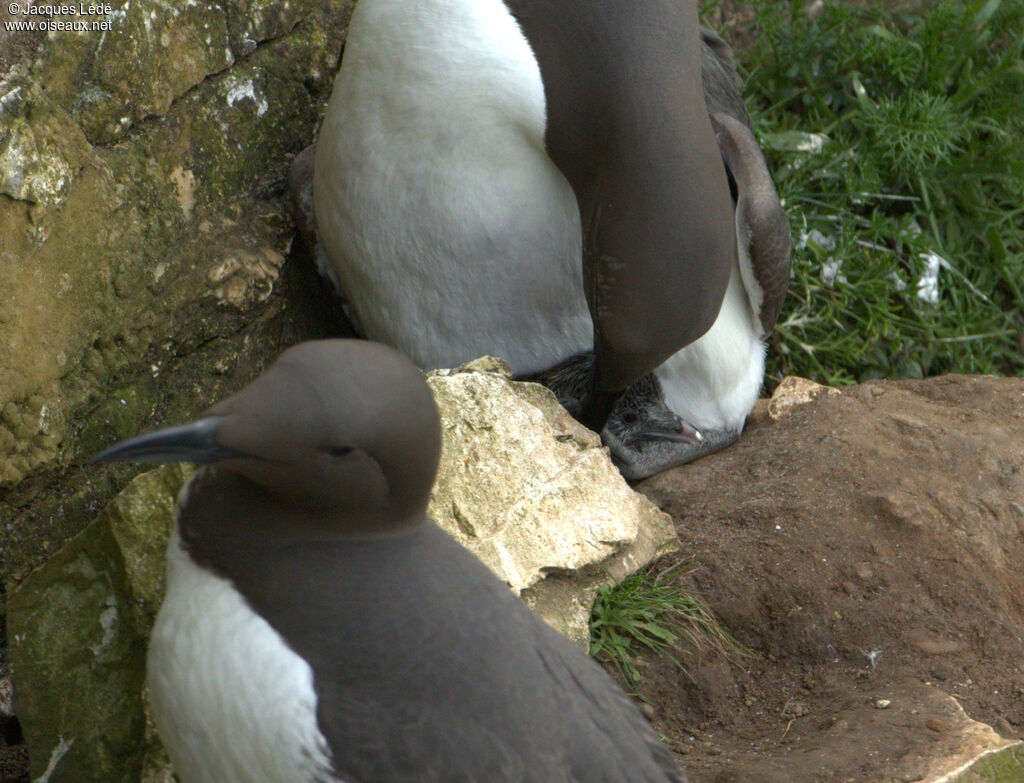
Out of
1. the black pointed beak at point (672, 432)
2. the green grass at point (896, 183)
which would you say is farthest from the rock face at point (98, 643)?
the green grass at point (896, 183)

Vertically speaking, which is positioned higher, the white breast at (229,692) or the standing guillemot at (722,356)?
the white breast at (229,692)

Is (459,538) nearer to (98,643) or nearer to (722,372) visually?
(98,643)

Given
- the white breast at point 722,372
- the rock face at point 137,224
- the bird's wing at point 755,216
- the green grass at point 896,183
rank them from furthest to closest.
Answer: the green grass at point 896,183 < the white breast at point 722,372 < the bird's wing at point 755,216 < the rock face at point 137,224

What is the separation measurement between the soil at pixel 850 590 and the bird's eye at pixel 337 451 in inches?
54.1

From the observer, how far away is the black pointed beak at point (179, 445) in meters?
2.18

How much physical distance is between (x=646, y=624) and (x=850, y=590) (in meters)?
0.64

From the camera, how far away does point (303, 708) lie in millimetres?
2266

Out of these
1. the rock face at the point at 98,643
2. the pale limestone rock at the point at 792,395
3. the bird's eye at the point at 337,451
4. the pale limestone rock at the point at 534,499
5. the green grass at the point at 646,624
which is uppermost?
the bird's eye at the point at 337,451

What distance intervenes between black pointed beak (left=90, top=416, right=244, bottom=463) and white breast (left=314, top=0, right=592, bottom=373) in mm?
1712

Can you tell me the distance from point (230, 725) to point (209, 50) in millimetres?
2157

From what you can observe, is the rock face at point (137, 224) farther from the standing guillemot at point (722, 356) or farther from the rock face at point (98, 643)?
the standing guillemot at point (722, 356)

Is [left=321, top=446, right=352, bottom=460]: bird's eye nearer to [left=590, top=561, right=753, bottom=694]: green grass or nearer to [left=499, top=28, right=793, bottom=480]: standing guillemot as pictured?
[left=590, top=561, right=753, bottom=694]: green grass

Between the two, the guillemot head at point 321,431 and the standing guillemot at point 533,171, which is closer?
the guillemot head at point 321,431

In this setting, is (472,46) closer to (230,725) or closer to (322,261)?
(322,261)
